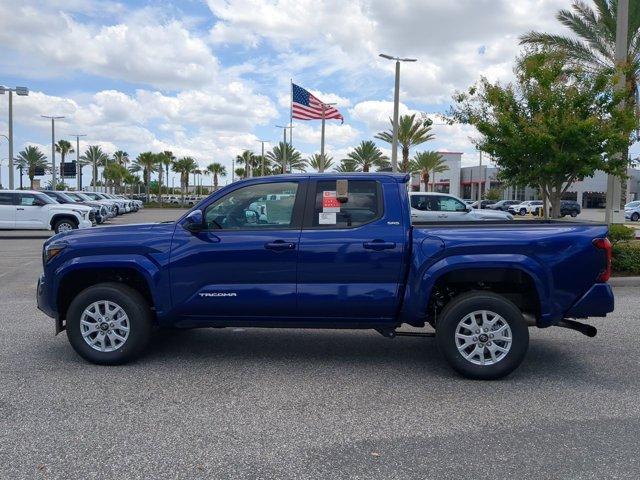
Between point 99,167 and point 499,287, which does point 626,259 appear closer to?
point 499,287

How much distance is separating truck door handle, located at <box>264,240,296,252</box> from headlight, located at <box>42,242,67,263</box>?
195 cm

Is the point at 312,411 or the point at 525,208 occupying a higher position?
the point at 525,208

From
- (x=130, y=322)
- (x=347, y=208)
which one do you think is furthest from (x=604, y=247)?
(x=130, y=322)

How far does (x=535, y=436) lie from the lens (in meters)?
3.98

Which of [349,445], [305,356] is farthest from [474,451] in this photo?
[305,356]

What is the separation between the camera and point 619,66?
12.3m

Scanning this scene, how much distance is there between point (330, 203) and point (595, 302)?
2497mm

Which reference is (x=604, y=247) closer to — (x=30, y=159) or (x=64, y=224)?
(x=64, y=224)

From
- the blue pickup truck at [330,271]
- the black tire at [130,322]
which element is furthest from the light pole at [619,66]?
the black tire at [130,322]

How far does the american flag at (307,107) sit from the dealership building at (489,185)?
1623 inches

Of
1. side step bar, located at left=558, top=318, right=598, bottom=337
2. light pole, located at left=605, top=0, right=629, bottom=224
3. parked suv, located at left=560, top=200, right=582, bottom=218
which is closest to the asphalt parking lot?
side step bar, located at left=558, top=318, right=598, bottom=337

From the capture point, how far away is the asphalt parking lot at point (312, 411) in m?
3.55

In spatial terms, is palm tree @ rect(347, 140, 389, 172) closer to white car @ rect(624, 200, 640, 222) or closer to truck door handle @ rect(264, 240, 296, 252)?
white car @ rect(624, 200, 640, 222)

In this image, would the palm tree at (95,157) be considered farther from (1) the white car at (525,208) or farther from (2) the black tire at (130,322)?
(2) the black tire at (130,322)
